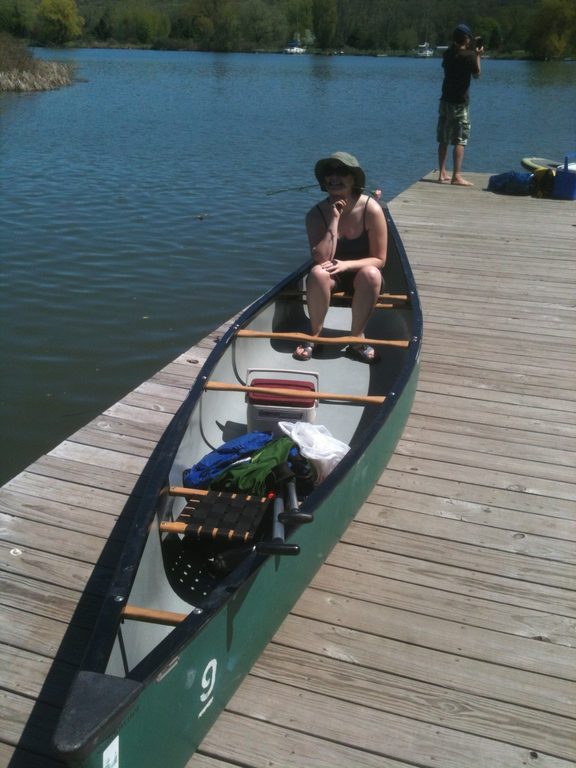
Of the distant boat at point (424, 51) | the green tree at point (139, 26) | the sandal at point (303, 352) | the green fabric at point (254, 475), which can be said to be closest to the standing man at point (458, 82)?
the sandal at point (303, 352)

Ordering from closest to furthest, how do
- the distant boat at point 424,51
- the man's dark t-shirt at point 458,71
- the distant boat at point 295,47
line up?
1. the man's dark t-shirt at point 458,71
2. the distant boat at point 424,51
3. the distant boat at point 295,47

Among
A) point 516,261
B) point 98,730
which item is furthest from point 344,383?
point 516,261

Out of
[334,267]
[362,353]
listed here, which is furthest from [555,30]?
[362,353]

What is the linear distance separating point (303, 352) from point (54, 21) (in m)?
93.3

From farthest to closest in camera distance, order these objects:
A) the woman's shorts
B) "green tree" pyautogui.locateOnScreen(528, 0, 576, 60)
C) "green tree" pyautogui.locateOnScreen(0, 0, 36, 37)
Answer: "green tree" pyautogui.locateOnScreen(0, 0, 36, 37)
"green tree" pyautogui.locateOnScreen(528, 0, 576, 60)
the woman's shorts

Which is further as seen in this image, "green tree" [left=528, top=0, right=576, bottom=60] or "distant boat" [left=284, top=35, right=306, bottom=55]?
"distant boat" [left=284, top=35, right=306, bottom=55]

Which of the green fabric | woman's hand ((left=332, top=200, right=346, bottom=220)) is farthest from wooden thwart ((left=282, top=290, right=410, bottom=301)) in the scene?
the green fabric

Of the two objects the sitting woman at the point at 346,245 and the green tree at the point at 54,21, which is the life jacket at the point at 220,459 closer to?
the sitting woman at the point at 346,245

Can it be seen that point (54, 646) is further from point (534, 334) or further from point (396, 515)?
point (534, 334)

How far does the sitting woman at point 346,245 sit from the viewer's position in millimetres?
4762

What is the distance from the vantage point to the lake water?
6891 mm

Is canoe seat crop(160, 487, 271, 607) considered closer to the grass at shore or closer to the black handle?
the black handle

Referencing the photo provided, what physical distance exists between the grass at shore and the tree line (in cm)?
5735

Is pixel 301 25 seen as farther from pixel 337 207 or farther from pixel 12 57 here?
pixel 337 207
